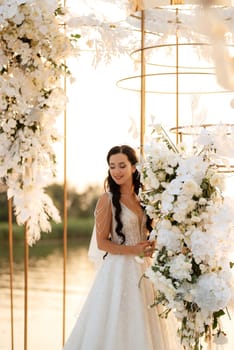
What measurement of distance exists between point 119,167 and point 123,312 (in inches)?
25.9

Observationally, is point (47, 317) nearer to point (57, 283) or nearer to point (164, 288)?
point (57, 283)

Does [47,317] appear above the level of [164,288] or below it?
below

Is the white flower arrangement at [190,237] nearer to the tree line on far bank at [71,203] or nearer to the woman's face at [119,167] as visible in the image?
the woman's face at [119,167]

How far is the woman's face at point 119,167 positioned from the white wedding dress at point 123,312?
14 cm

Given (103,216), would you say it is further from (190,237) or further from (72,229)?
(72,229)

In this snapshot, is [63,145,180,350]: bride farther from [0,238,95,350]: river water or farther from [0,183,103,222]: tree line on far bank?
[0,183,103,222]: tree line on far bank

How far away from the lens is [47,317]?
673 centimetres

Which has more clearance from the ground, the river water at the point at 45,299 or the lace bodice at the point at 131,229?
the lace bodice at the point at 131,229

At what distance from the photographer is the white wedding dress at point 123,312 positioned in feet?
12.1

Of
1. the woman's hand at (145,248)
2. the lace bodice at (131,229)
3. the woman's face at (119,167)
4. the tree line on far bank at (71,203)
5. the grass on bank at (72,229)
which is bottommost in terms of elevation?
the grass on bank at (72,229)

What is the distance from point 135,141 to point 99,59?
48cm

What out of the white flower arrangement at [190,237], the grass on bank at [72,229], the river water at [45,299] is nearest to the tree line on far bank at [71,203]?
the grass on bank at [72,229]

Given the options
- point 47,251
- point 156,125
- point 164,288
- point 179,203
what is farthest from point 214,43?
point 47,251

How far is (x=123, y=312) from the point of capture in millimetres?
3729
